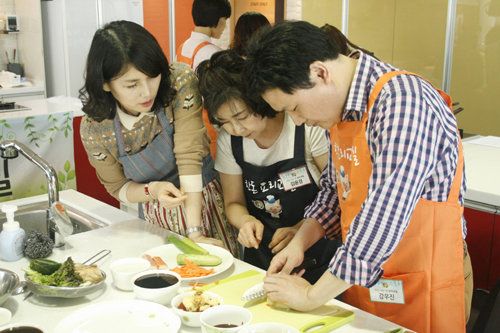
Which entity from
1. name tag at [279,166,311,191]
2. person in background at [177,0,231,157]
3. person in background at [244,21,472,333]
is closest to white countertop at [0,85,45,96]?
person in background at [177,0,231,157]

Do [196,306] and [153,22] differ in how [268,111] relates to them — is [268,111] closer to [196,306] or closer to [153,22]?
[196,306]

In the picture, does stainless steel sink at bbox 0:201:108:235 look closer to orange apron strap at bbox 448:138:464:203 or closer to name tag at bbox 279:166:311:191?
name tag at bbox 279:166:311:191

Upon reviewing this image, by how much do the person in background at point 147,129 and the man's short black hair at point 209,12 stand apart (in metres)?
1.59

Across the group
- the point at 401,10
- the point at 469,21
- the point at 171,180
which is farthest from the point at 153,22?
the point at 171,180

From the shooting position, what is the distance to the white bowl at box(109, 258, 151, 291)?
1429 millimetres

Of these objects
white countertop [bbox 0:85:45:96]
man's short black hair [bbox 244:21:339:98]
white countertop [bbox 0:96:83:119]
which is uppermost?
man's short black hair [bbox 244:21:339:98]

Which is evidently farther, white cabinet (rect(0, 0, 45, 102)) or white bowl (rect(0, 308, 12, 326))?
white cabinet (rect(0, 0, 45, 102))

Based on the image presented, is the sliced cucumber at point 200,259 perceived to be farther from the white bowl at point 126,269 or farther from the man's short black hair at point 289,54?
the man's short black hair at point 289,54

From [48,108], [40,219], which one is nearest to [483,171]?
[40,219]

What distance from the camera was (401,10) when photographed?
504 centimetres

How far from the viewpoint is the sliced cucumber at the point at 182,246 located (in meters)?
1.65

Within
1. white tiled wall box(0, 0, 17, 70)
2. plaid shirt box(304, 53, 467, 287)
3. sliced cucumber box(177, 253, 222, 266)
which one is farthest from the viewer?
white tiled wall box(0, 0, 17, 70)

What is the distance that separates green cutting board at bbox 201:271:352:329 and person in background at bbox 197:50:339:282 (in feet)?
0.83

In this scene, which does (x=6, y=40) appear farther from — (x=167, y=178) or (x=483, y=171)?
(x=483, y=171)
